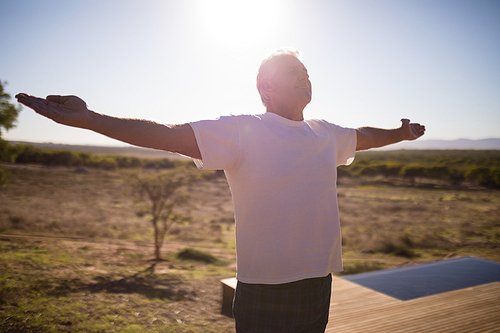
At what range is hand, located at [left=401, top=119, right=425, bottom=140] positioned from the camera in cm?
160

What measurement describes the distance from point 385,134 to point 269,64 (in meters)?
0.74

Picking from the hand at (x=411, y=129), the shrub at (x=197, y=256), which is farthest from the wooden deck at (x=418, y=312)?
the shrub at (x=197, y=256)

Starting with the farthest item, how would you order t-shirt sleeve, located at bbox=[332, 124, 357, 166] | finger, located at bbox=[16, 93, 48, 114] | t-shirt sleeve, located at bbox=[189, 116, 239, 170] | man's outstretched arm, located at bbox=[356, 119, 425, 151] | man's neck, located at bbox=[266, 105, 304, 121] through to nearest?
1. man's outstretched arm, located at bbox=[356, 119, 425, 151]
2. t-shirt sleeve, located at bbox=[332, 124, 357, 166]
3. man's neck, located at bbox=[266, 105, 304, 121]
4. t-shirt sleeve, located at bbox=[189, 116, 239, 170]
5. finger, located at bbox=[16, 93, 48, 114]

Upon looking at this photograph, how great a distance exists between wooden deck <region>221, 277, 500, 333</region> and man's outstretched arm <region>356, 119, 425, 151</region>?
5.71 ft

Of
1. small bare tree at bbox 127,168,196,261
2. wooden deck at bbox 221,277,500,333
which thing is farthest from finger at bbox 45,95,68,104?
small bare tree at bbox 127,168,196,261

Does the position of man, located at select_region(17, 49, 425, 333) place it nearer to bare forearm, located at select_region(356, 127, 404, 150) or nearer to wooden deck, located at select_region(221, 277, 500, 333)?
bare forearm, located at select_region(356, 127, 404, 150)

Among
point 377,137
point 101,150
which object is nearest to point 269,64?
point 377,137

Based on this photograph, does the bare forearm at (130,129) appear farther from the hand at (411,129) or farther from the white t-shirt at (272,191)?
the hand at (411,129)

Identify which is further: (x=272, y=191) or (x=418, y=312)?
(x=418, y=312)

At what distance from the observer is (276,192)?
3.18ft

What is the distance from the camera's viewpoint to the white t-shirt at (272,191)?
947 millimetres

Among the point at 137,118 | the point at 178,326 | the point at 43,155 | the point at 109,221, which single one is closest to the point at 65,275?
the point at 178,326

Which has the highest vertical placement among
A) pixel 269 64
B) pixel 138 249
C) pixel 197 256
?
pixel 269 64

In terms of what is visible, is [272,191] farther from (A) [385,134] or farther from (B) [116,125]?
(A) [385,134]
